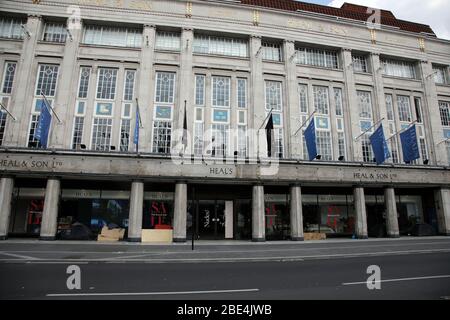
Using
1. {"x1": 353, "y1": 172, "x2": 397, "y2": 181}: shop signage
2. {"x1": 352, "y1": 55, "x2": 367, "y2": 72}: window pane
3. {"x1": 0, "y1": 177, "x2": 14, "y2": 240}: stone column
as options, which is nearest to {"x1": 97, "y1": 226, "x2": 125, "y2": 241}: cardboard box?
{"x1": 0, "y1": 177, "x2": 14, "y2": 240}: stone column

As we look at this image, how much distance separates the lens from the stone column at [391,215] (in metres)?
23.0

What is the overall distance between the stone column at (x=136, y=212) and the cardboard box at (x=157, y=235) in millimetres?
405

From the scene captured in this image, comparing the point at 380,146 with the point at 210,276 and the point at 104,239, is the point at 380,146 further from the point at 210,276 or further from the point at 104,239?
the point at 104,239

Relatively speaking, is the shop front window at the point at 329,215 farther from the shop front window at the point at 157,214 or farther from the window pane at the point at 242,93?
the shop front window at the point at 157,214

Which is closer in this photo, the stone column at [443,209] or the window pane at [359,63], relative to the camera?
the stone column at [443,209]

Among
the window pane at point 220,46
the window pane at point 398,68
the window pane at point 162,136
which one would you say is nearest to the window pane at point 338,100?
the window pane at point 398,68

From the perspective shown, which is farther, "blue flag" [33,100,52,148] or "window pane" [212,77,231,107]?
"window pane" [212,77,231,107]

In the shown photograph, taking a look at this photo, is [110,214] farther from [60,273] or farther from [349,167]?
[349,167]

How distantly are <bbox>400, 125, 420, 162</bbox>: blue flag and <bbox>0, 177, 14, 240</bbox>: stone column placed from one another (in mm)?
29467

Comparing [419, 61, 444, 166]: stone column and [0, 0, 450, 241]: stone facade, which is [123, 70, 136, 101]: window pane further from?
[419, 61, 444, 166]: stone column

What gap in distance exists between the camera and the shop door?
72.3 ft

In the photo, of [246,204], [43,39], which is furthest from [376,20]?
[43,39]

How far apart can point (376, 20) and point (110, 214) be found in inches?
1251
